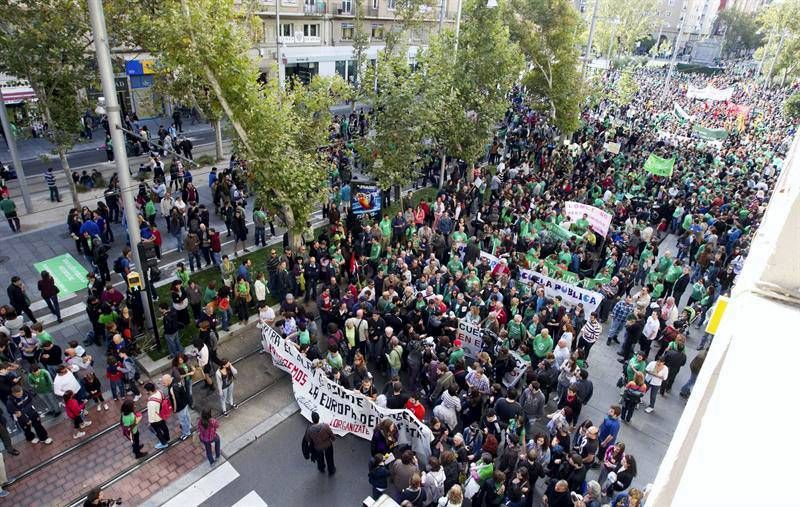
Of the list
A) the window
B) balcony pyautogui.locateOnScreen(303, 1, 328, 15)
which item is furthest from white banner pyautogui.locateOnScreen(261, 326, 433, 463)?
the window

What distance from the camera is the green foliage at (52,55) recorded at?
53.5ft

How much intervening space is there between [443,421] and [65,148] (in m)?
16.4

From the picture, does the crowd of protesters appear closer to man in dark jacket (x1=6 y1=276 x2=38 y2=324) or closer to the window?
man in dark jacket (x1=6 y1=276 x2=38 y2=324)

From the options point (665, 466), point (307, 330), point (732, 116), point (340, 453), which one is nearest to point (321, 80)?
point (307, 330)

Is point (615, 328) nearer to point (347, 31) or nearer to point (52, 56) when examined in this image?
point (52, 56)

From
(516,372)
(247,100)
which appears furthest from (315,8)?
(516,372)

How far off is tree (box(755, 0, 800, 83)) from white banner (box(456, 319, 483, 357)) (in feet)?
201

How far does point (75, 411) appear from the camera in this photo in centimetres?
984

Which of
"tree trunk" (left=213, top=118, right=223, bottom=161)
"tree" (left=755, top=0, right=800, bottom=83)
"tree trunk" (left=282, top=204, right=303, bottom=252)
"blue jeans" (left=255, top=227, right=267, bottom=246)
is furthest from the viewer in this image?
"tree" (left=755, top=0, right=800, bottom=83)

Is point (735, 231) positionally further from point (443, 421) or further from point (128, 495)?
point (128, 495)

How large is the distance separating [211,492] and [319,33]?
4028 centimetres

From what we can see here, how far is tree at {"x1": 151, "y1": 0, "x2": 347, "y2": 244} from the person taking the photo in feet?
43.4

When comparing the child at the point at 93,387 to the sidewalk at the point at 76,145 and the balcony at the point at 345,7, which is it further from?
the balcony at the point at 345,7

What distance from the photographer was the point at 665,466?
6.43ft
